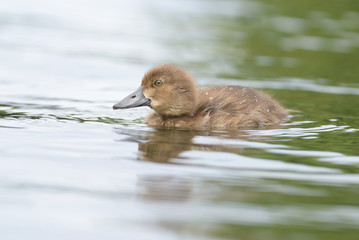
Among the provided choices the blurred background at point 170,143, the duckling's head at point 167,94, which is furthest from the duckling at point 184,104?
the blurred background at point 170,143

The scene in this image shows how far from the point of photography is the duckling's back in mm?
8344

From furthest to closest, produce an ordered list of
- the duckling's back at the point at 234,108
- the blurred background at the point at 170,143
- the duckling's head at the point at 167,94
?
the duckling's head at the point at 167,94
the duckling's back at the point at 234,108
the blurred background at the point at 170,143

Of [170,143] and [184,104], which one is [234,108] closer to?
[184,104]

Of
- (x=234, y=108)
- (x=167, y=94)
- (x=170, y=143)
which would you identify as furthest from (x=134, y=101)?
(x=170, y=143)

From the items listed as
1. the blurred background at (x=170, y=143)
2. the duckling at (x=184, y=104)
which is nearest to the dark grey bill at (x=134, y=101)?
the duckling at (x=184, y=104)

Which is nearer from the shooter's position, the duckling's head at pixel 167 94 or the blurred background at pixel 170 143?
the blurred background at pixel 170 143

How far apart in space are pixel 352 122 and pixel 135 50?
6480 millimetres

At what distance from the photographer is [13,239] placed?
4191mm

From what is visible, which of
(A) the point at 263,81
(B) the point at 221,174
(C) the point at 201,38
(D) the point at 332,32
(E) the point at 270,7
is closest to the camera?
(B) the point at 221,174

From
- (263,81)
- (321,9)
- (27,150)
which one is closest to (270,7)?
(321,9)

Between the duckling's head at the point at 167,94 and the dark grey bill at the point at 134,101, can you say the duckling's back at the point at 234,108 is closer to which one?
the duckling's head at the point at 167,94

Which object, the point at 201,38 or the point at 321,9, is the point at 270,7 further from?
the point at 201,38

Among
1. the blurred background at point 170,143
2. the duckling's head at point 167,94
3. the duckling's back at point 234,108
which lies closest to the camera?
the blurred background at point 170,143

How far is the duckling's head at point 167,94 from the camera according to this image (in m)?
8.47
